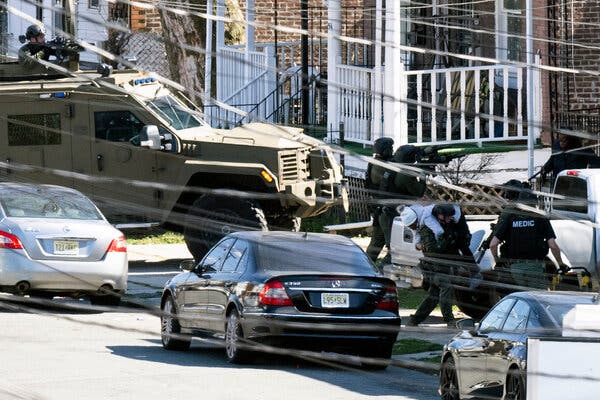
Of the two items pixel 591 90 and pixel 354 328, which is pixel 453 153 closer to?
pixel 591 90

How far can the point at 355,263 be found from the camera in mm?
14141

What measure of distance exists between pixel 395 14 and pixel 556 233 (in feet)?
20.5

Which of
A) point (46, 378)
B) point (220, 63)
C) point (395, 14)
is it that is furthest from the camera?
point (220, 63)

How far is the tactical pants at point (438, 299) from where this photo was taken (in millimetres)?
15781

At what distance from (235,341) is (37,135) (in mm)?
8447

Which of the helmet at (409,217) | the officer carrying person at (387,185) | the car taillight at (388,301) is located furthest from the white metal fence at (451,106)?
the car taillight at (388,301)

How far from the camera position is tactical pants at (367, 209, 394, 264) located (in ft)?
61.7

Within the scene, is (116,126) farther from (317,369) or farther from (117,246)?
(317,369)

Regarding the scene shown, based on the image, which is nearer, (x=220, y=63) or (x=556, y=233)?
(x=556, y=233)

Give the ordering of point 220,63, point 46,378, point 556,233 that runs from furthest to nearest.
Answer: point 220,63 → point 556,233 → point 46,378

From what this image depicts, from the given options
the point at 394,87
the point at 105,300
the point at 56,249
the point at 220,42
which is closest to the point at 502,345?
the point at 56,249

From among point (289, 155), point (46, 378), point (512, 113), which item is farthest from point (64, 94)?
point (46, 378)

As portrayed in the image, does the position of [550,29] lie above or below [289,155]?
above

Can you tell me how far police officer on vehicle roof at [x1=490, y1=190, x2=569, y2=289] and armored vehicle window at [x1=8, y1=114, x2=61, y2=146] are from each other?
26.1ft
